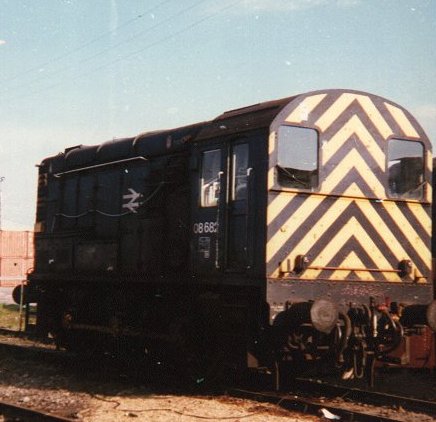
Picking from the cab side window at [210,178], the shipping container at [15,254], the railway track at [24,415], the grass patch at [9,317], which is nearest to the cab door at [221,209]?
the cab side window at [210,178]

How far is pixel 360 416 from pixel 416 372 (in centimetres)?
374

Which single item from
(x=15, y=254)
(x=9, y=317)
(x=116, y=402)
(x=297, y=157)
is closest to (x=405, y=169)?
(x=297, y=157)

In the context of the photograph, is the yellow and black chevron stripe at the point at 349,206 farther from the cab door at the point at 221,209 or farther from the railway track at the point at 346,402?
the railway track at the point at 346,402

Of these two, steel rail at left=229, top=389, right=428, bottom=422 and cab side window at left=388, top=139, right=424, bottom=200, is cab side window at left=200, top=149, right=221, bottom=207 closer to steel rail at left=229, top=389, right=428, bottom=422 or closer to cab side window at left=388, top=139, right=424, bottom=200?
cab side window at left=388, top=139, right=424, bottom=200

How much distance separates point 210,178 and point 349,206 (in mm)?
1843

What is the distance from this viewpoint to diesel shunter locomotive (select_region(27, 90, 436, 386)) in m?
8.82

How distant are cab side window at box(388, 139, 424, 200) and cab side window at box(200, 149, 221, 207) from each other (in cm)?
228

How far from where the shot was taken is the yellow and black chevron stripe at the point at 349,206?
8922mm

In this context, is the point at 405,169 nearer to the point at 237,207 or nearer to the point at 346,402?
the point at 237,207

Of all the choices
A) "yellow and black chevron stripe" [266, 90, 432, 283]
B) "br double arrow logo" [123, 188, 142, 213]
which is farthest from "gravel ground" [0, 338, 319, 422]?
"br double arrow logo" [123, 188, 142, 213]

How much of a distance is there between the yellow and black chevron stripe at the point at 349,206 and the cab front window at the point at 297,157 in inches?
3.3

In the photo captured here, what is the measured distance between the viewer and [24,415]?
27.1 feet

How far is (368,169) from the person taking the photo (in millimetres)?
9633

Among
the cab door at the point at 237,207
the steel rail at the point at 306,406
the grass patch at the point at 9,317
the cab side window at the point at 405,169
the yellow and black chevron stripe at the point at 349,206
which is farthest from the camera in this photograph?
the grass patch at the point at 9,317
